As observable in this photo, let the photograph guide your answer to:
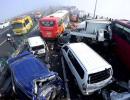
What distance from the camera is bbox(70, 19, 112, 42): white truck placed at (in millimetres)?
17625

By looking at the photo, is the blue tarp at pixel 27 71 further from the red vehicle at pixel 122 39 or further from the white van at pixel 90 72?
the red vehicle at pixel 122 39

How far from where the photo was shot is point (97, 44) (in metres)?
18.1

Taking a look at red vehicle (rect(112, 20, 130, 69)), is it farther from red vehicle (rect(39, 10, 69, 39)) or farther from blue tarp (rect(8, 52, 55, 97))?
red vehicle (rect(39, 10, 69, 39))

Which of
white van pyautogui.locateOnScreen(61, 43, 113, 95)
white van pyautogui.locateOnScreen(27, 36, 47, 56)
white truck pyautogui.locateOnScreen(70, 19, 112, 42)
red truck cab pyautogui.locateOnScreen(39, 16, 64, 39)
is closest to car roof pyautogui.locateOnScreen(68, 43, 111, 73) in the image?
white van pyautogui.locateOnScreen(61, 43, 113, 95)

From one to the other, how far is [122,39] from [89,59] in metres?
4.72

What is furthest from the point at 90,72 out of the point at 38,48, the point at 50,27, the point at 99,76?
the point at 50,27

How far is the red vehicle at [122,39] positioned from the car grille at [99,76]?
342 cm

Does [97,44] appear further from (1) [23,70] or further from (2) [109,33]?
(1) [23,70]

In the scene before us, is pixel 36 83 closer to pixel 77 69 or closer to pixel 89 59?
pixel 77 69

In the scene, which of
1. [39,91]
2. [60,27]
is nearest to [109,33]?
[60,27]

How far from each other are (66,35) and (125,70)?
28.0ft

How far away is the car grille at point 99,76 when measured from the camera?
11.0 meters

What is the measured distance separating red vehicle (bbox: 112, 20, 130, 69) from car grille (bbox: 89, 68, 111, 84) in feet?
11.2

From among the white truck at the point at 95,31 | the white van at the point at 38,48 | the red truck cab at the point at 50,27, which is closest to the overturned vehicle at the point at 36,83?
the white van at the point at 38,48
